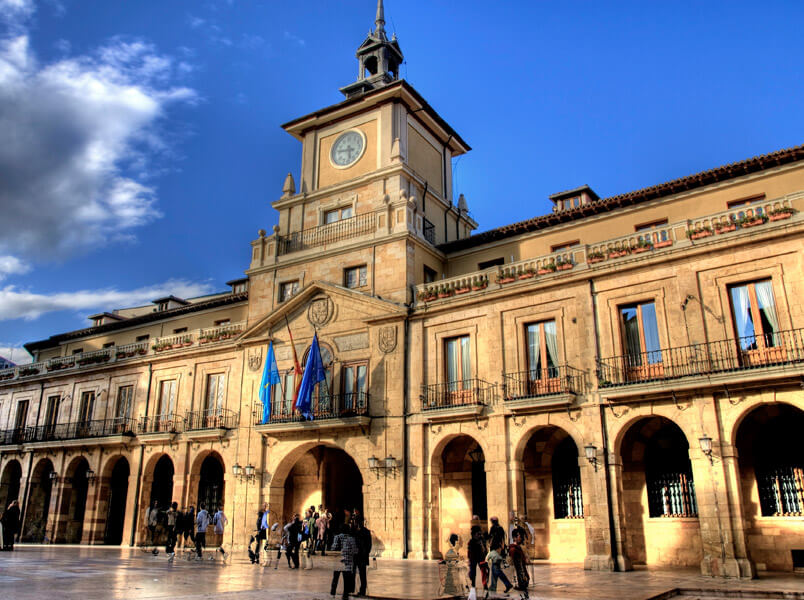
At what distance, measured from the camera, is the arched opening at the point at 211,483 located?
31.0 metres

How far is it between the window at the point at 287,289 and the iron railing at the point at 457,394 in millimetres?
8063

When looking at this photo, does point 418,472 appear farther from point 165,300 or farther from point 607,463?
point 165,300

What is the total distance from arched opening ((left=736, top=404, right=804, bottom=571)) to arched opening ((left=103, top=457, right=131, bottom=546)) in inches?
1042

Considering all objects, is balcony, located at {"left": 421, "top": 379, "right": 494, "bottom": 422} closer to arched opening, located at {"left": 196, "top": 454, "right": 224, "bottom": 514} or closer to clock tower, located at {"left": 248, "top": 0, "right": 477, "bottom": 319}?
clock tower, located at {"left": 248, "top": 0, "right": 477, "bottom": 319}

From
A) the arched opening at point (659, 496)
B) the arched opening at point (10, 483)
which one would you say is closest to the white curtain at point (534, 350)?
the arched opening at point (659, 496)

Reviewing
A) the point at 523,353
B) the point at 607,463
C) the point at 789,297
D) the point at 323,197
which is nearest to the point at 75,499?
the point at 323,197

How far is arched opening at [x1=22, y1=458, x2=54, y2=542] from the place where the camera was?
34438mm

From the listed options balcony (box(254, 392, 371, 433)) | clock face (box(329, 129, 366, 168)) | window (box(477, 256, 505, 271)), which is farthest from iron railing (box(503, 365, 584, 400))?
clock face (box(329, 129, 366, 168))

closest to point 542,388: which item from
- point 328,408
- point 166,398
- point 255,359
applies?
point 328,408

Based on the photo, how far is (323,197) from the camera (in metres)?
30.9

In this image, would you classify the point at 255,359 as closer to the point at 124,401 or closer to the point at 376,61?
the point at 124,401

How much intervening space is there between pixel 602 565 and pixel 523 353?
6862mm

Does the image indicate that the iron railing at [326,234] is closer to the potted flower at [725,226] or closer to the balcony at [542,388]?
the balcony at [542,388]

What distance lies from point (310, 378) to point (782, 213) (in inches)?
631
